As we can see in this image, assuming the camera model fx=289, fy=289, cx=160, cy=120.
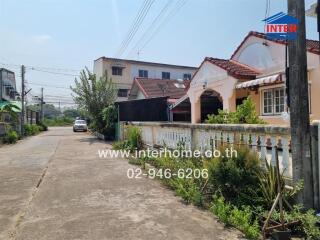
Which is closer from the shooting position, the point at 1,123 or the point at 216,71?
the point at 216,71

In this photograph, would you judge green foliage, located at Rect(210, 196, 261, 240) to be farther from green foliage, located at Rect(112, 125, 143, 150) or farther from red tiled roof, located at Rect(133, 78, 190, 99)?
red tiled roof, located at Rect(133, 78, 190, 99)

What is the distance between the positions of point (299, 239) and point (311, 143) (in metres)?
1.26

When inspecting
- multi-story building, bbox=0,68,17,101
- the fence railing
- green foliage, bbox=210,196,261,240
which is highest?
multi-story building, bbox=0,68,17,101

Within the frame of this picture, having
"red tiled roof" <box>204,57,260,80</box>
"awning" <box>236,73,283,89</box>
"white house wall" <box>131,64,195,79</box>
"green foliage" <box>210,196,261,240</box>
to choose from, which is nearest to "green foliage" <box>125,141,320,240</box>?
"green foliage" <box>210,196,261,240</box>

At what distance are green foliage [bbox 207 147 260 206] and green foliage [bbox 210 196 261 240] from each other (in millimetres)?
205

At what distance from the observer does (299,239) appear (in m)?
3.60

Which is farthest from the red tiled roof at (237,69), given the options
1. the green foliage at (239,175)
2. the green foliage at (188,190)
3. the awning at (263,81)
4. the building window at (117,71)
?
the building window at (117,71)

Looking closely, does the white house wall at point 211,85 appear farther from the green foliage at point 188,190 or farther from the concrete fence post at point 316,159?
the concrete fence post at point 316,159

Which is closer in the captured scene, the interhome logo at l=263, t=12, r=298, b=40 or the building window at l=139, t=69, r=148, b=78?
the interhome logo at l=263, t=12, r=298, b=40

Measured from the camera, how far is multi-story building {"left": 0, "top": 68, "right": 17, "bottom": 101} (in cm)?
3714

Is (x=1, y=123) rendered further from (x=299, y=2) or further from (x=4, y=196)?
(x=299, y=2)

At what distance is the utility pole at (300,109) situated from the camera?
392 cm

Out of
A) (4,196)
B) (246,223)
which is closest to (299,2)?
(246,223)

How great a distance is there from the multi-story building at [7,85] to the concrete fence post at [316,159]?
127 feet
